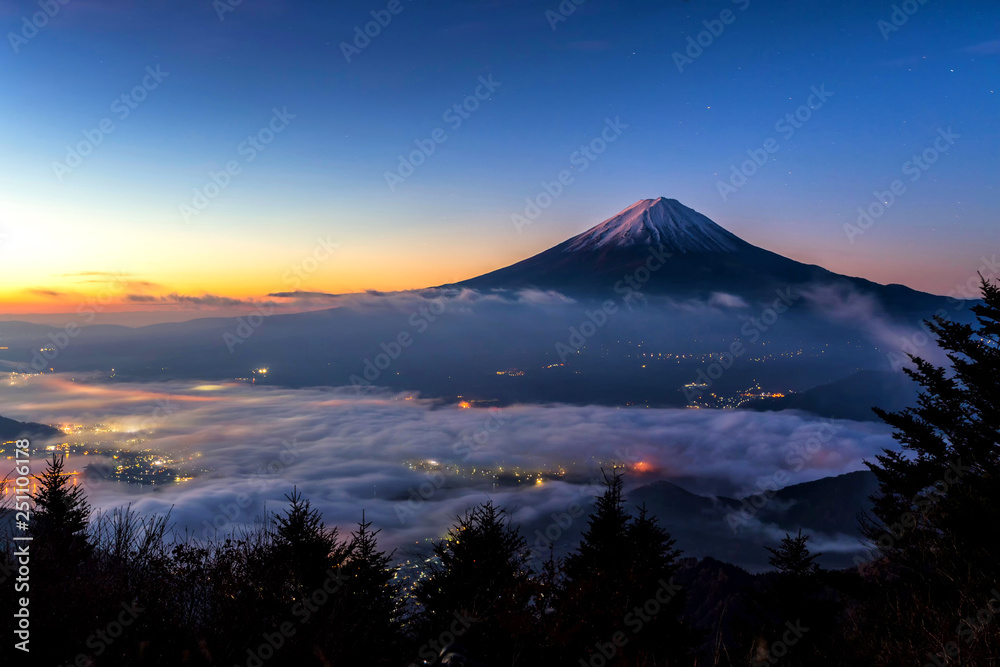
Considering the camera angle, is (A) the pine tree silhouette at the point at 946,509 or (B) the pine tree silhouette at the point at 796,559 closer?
(A) the pine tree silhouette at the point at 946,509

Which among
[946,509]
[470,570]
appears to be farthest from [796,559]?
[470,570]

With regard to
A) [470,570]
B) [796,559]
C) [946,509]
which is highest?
[946,509]

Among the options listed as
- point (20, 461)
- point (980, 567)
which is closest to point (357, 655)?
point (20, 461)

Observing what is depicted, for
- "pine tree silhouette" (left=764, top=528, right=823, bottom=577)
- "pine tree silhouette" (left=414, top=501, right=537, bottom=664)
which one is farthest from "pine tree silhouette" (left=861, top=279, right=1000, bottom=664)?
"pine tree silhouette" (left=414, top=501, right=537, bottom=664)

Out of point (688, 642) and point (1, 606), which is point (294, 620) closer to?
point (1, 606)

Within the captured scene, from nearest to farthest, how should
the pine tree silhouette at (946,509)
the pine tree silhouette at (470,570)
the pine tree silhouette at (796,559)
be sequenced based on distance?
the pine tree silhouette at (946,509)
the pine tree silhouette at (470,570)
the pine tree silhouette at (796,559)

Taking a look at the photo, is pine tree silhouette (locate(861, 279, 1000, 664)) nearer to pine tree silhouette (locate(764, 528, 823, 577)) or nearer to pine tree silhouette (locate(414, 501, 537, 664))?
pine tree silhouette (locate(764, 528, 823, 577))

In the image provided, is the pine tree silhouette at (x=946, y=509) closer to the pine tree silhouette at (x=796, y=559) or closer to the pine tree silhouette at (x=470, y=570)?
the pine tree silhouette at (x=796, y=559)

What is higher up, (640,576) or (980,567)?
(980,567)

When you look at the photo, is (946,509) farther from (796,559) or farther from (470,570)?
(796,559)

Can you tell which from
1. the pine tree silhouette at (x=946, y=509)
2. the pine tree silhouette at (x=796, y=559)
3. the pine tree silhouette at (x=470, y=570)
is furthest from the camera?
the pine tree silhouette at (x=796, y=559)

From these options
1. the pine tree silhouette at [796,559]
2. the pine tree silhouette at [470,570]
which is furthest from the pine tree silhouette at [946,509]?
the pine tree silhouette at [470,570]
